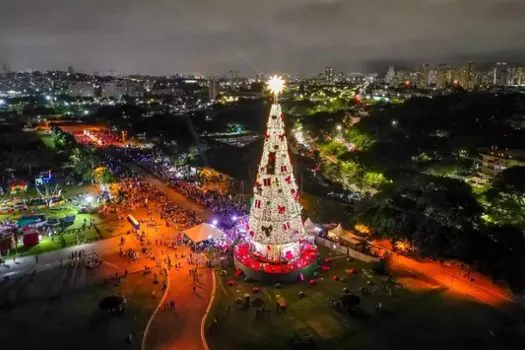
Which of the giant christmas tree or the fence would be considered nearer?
the giant christmas tree

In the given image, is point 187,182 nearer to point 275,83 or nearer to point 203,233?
point 203,233

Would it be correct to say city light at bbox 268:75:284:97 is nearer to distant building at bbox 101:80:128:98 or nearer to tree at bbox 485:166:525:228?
tree at bbox 485:166:525:228

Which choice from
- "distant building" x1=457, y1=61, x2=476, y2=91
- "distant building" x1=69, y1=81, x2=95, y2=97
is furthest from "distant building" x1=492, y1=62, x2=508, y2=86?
"distant building" x1=69, y1=81, x2=95, y2=97

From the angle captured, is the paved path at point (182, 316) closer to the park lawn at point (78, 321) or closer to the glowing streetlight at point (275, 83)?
the park lawn at point (78, 321)

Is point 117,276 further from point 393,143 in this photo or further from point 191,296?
point 393,143

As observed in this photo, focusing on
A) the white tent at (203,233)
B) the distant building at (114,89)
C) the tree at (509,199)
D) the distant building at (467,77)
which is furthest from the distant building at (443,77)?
the white tent at (203,233)

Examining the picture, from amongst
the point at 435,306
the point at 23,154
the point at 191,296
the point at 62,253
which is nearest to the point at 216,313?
the point at 191,296
